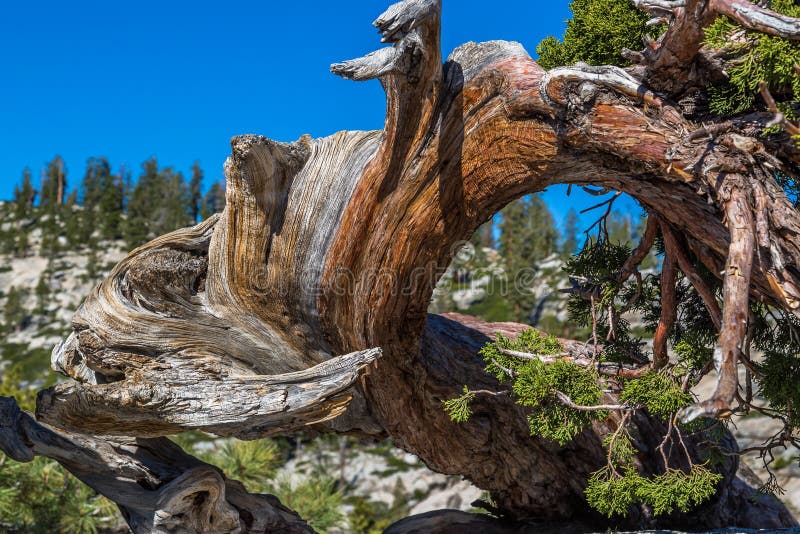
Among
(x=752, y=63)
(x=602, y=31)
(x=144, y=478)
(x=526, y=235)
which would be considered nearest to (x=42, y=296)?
(x=526, y=235)

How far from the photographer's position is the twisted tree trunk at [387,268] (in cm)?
414

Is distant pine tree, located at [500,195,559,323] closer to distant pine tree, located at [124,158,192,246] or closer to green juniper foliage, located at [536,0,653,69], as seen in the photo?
distant pine tree, located at [124,158,192,246]

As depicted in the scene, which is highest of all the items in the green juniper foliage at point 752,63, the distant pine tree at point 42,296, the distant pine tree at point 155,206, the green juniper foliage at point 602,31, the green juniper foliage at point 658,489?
the distant pine tree at point 155,206

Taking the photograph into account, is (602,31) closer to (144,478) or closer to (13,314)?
(144,478)

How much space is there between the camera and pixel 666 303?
5.23 m

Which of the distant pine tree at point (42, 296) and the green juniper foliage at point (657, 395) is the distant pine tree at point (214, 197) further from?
the green juniper foliage at point (657, 395)

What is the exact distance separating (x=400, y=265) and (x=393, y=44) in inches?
77.4

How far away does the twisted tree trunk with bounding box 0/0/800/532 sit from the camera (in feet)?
13.6

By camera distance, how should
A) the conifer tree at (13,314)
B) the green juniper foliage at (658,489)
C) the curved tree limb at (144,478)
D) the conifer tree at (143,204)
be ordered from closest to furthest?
the green juniper foliage at (658,489), the curved tree limb at (144,478), the conifer tree at (13,314), the conifer tree at (143,204)

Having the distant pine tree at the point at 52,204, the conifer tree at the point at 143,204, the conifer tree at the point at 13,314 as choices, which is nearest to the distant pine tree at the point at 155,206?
the conifer tree at the point at 143,204

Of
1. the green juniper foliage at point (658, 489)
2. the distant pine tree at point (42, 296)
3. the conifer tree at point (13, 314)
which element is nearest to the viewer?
the green juniper foliage at point (658, 489)

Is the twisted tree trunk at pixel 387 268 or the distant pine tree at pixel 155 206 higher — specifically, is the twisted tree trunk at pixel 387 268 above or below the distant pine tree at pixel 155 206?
below

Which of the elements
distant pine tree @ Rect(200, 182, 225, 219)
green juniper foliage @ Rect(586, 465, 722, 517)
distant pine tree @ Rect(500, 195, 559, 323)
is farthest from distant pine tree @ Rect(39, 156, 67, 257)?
green juniper foliage @ Rect(586, 465, 722, 517)

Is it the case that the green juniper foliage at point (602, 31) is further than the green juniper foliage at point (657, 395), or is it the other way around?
the green juniper foliage at point (602, 31)
